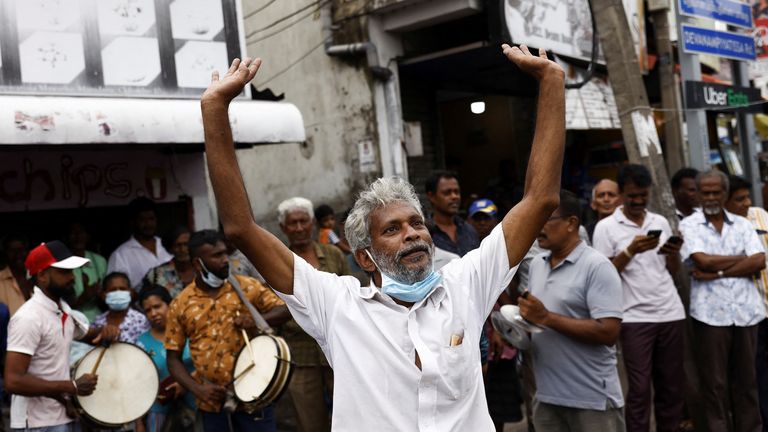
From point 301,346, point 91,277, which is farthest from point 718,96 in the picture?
point 91,277

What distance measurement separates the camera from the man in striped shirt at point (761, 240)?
20.3 feet

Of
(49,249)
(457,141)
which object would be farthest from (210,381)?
(457,141)

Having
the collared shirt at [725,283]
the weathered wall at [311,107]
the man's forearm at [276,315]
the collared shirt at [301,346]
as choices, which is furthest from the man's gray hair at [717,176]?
the weathered wall at [311,107]

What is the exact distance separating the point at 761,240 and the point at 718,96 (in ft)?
8.73

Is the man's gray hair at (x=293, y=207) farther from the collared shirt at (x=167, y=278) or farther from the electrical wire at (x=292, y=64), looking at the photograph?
the electrical wire at (x=292, y=64)

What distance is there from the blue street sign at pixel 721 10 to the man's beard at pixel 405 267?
6.48 metres

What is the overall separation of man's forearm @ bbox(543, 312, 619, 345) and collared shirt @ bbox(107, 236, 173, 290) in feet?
14.6

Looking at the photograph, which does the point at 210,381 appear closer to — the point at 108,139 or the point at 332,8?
the point at 108,139

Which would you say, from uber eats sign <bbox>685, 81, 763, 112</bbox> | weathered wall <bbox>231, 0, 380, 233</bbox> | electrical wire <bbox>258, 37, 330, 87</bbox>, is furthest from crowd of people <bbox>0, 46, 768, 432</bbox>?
electrical wire <bbox>258, 37, 330, 87</bbox>

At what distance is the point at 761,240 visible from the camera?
637 centimetres

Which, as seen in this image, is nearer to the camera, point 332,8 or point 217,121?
point 217,121

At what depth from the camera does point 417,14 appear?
10398 millimetres

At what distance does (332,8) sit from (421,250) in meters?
9.08

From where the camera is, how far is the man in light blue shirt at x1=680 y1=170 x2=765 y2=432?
5.88 m
